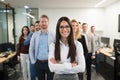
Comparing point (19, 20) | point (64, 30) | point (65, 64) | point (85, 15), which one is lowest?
point (65, 64)

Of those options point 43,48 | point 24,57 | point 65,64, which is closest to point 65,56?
point 65,64

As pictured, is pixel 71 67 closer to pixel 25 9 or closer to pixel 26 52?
pixel 26 52

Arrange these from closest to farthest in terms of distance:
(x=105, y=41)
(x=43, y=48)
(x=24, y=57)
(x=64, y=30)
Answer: (x=64, y=30) → (x=43, y=48) → (x=24, y=57) → (x=105, y=41)

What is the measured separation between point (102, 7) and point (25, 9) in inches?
155

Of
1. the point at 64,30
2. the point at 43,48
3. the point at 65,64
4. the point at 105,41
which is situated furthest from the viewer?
the point at 105,41

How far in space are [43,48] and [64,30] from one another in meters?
1.31

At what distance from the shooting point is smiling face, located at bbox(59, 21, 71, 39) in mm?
2095

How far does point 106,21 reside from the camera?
9.13 meters

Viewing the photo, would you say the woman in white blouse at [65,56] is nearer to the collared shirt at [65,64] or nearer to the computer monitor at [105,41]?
the collared shirt at [65,64]

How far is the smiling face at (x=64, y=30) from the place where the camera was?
6.87 feet

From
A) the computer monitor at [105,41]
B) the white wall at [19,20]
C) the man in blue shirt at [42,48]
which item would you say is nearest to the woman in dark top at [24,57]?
the man in blue shirt at [42,48]

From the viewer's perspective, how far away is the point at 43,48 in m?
3.32

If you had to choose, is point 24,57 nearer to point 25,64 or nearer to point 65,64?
point 25,64

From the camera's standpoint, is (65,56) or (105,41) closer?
(65,56)
